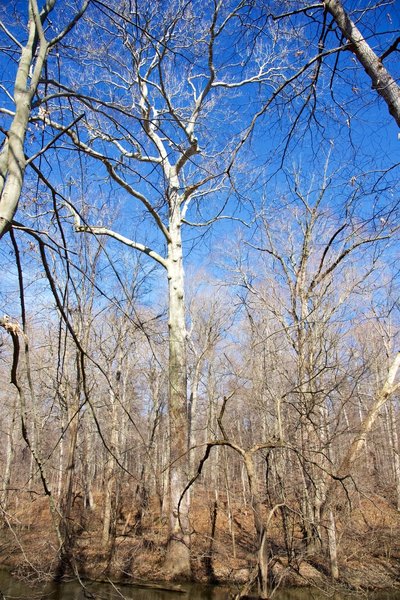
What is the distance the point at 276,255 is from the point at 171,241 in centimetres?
321

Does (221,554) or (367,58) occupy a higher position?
(367,58)

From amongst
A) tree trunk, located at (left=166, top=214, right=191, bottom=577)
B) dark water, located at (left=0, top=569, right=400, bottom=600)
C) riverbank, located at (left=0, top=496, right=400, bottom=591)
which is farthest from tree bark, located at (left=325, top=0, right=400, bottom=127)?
dark water, located at (left=0, top=569, right=400, bottom=600)

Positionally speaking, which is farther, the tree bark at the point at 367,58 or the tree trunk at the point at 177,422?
the tree trunk at the point at 177,422

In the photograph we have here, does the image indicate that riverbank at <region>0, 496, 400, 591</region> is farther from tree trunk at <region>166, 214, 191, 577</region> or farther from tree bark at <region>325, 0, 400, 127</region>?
tree bark at <region>325, 0, 400, 127</region>

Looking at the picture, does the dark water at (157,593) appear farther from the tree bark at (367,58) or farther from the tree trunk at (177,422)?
the tree bark at (367,58)

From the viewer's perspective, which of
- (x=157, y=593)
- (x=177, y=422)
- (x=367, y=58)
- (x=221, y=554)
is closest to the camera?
(x=367, y=58)

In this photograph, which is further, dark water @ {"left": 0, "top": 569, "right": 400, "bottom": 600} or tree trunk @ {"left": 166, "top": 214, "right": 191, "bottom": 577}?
tree trunk @ {"left": 166, "top": 214, "right": 191, "bottom": 577}

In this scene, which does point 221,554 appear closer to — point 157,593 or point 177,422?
point 157,593

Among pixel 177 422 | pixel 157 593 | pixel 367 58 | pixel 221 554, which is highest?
pixel 367 58

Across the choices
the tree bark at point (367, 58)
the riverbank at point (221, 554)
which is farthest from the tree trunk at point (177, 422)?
the tree bark at point (367, 58)

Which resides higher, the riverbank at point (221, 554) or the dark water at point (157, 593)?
the riverbank at point (221, 554)

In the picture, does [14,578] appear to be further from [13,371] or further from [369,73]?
[369,73]

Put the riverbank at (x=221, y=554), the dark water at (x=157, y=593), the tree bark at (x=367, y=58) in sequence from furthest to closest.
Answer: the riverbank at (x=221, y=554)
the dark water at (x=157, y=593)
the tree bark at (x=367, y=58)

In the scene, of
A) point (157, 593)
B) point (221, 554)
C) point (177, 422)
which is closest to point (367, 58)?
point (177, 422)
